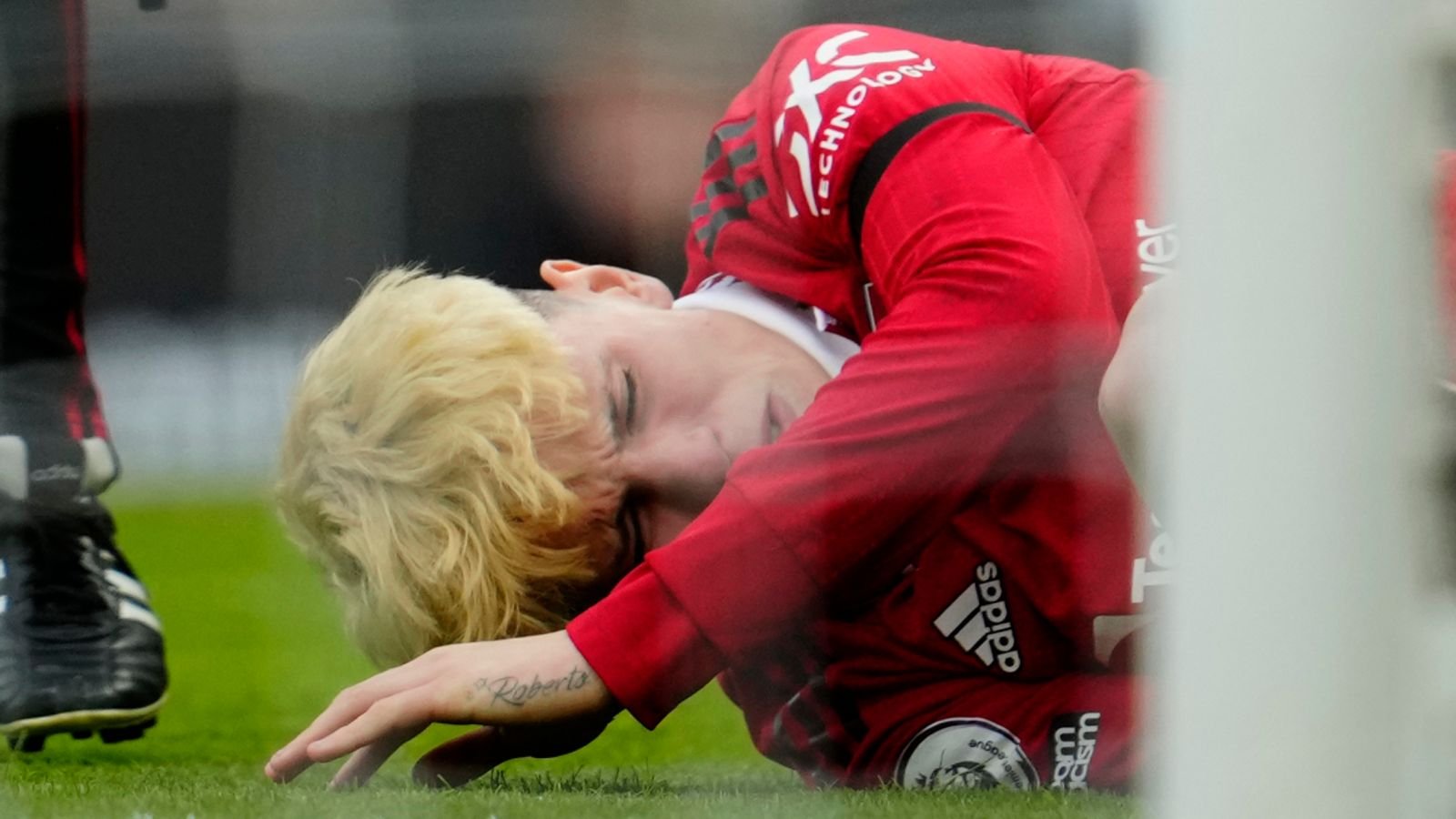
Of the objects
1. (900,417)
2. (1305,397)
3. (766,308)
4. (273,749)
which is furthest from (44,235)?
(1305,397)

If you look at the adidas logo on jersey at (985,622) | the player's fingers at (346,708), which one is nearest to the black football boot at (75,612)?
the player's fingers at (346,708)

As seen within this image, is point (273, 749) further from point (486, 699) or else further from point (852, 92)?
point (852, 92)

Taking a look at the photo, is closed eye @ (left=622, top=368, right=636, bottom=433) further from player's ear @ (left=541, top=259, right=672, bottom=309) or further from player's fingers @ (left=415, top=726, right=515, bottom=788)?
player's fingers @ (left=415, top=726, right=515, bottom=788)

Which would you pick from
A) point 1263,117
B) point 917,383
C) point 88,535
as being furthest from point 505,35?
point 1263,117

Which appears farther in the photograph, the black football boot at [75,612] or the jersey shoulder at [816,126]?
the black football boot at [75,612]

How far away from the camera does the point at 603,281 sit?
1.05m

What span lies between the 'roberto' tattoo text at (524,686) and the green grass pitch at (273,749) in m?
0.04

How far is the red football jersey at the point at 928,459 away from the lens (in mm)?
963

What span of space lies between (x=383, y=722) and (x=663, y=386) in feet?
0.93

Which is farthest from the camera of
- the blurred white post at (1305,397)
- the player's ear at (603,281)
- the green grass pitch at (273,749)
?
the player's ear at (603,281)

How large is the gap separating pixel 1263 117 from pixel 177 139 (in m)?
0.86

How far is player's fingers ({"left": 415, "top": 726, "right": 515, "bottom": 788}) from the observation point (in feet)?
3.21

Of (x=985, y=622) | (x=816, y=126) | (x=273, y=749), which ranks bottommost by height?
(x=273, y=749)

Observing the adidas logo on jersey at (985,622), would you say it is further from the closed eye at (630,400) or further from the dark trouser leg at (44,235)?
the dark trouser leg at (44,235)
